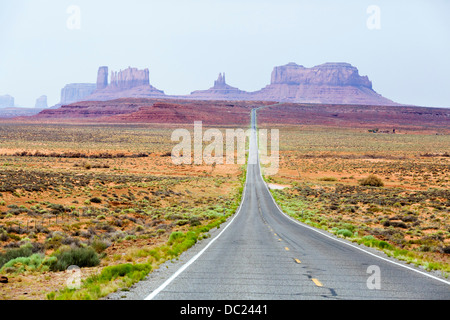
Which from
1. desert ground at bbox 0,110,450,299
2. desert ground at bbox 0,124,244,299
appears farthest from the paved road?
desert ground at bbox 0,124,244,299

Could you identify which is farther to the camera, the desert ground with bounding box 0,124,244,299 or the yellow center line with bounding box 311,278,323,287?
the desert ground with bounding box 0,124,244,299

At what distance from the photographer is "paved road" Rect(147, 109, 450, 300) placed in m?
8.17

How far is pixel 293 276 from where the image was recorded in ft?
32.5

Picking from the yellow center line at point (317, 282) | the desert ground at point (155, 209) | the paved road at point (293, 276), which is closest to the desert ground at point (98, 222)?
the desert ground at point (155, 209)

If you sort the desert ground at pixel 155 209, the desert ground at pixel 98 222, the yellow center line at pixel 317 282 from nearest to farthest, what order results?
1. the yellow center line at pixel 317 282
2. the desert ground at pixel 98 222
3. the desert ground at pixel 155 209

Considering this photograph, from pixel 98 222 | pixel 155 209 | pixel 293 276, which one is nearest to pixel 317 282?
pixel 293 276

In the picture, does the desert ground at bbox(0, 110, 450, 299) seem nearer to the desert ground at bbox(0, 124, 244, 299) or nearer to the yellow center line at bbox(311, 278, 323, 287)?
the desert ground at bbox(0, 124, 244, 299)

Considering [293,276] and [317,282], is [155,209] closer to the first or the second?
[293,276]

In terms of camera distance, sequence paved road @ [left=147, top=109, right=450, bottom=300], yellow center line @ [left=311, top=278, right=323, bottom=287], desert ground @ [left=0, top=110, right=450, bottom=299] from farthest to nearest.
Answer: desert ground @ [left=0, top=110, right=450, bottom=299], yellow center line @ [left=311, top=278, right=323, bottom=287], paved road @ [left=147, top=109, right=450, bottom=300]

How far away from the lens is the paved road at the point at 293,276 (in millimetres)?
8172

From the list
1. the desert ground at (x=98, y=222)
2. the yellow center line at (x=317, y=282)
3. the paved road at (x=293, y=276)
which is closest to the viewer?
the paved road at (x=293, y=276)

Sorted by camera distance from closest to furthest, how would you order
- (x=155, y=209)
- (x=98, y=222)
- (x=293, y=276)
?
(x=293, y=276) < (x=98, y=222) < (x=155, y=209)

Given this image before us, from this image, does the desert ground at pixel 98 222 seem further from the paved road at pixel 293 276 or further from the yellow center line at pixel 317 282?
the yellow center line at pixel 317 282
